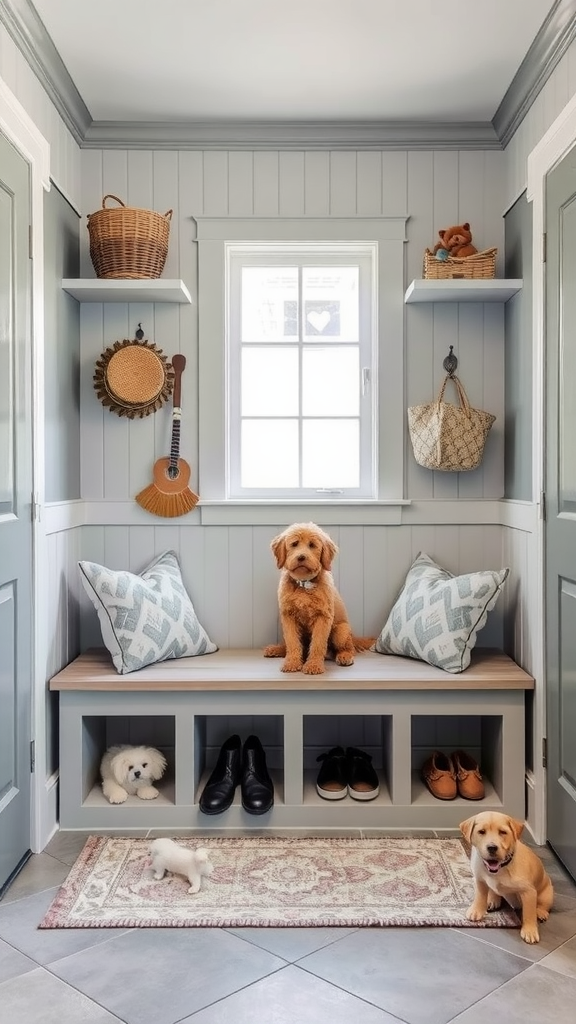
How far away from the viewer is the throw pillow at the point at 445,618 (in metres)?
2.82

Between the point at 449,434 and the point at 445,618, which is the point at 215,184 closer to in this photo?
the point at 449,434

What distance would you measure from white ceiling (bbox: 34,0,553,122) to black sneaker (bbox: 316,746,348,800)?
7.80 ft

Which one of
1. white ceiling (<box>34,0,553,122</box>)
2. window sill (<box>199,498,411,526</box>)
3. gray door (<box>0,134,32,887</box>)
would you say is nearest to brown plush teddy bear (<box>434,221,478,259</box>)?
white ceiling (<box>34,0,553,122</box>)

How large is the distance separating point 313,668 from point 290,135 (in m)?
2.02

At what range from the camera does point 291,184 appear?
125 inches

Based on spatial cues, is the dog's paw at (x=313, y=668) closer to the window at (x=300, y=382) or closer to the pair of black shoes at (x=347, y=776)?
the pair of black shoes at (x=347, y=776)

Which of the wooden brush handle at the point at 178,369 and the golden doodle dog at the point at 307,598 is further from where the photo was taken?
the wooden brush handle at the point at 178,369

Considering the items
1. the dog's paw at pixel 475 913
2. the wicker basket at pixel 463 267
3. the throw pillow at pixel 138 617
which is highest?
the wicker basket at pixel 463 267

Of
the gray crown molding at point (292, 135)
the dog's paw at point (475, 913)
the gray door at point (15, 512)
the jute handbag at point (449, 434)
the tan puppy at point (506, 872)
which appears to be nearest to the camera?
the tan puppy at point (506, 872)

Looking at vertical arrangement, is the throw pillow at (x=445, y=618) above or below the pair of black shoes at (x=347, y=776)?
above

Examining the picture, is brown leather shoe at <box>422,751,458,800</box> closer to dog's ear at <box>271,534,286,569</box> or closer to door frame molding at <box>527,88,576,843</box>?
door frame molding at <box>527,88,576,843</box>

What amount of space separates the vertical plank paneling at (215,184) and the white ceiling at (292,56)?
0.15m

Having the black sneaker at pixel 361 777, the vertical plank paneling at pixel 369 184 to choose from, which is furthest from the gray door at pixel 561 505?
the vertical plank paneling at pixel 369 184

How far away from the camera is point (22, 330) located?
7.95 ft
